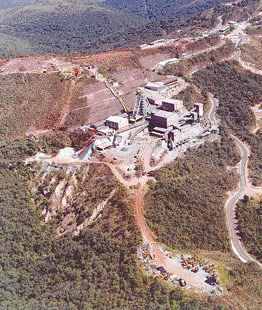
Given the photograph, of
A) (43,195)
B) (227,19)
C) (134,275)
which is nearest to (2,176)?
(43,195)

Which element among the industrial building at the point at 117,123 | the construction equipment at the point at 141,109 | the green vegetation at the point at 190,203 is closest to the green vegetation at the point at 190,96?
the construction equipment at the point at 141,109

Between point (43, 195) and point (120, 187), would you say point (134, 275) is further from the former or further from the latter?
point (43, 195)

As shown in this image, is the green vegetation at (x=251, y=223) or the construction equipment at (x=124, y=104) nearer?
the green vegetation at (x=251, y=223)

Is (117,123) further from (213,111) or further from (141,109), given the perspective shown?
(213,111)

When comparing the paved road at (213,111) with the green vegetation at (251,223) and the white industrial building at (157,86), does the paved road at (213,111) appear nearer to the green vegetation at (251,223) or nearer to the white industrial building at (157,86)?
the white industrial building at (157,86)

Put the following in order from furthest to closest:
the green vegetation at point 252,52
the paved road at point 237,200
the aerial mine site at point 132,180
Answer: the green vegetation at point 252,52, the paved road at point 237,200, the aerial mine site at point 132,180
